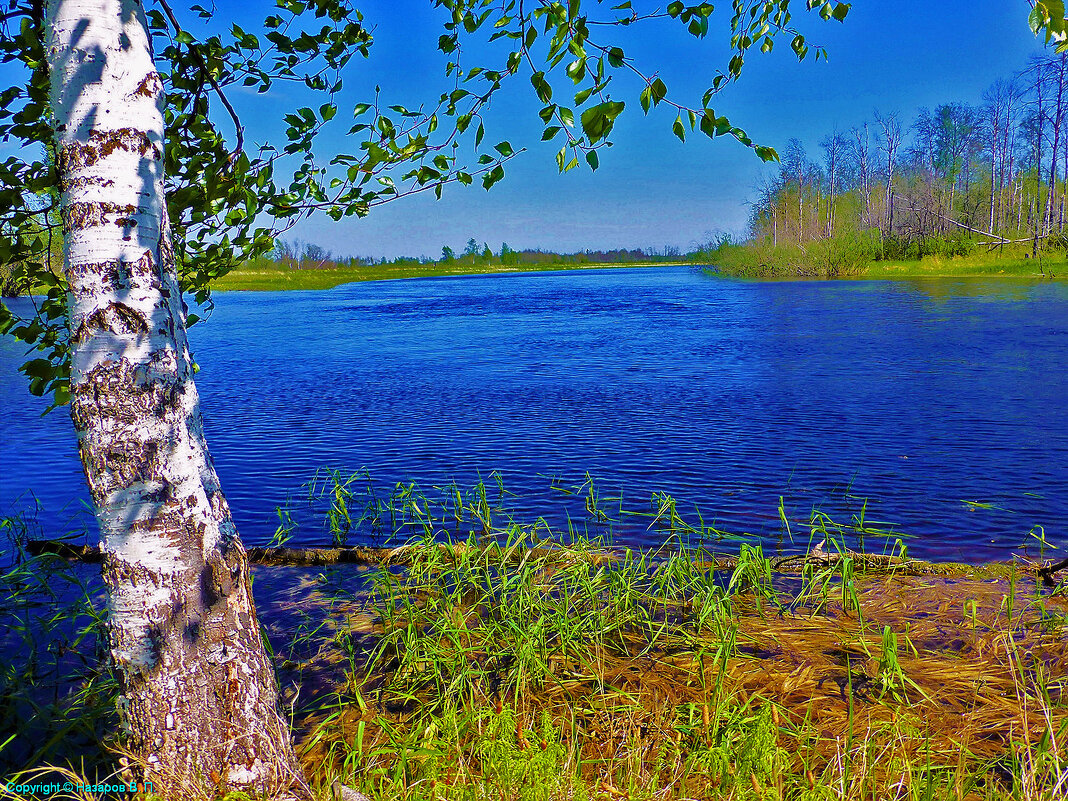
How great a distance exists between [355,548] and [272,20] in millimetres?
3578

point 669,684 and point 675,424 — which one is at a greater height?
point 669,684

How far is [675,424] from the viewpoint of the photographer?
1097cm

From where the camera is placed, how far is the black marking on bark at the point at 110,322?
7.75 ft

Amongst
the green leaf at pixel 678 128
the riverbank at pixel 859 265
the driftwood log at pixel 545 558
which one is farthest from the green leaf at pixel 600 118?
the riverbank at pixel 859 265

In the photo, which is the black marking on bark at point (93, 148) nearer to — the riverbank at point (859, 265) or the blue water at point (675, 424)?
the blue water at point (675, 424)

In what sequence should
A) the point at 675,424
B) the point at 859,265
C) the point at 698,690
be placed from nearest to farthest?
the point at 698,690
the point at 675,424
the point at 859,265

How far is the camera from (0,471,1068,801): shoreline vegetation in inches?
105

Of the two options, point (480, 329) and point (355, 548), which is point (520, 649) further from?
point (480, 329)

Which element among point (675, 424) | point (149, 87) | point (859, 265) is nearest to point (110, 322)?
point (149, 87)

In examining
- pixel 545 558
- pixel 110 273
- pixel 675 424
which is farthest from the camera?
pixel 675 424

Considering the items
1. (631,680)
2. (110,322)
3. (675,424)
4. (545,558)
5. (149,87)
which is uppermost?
(149,87)

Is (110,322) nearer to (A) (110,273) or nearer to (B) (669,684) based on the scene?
(A) (110,273)

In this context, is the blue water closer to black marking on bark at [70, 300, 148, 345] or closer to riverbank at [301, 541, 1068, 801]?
riverbank at [301, 541, 1068, 801]

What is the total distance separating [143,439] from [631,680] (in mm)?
2411
